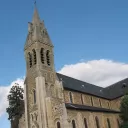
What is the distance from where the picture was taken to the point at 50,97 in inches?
1531

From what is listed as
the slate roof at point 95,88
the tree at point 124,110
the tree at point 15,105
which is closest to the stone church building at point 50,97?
the slate roof at point 95,88

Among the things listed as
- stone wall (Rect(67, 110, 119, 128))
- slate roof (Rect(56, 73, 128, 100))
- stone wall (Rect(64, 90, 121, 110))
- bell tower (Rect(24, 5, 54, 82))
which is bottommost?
stone wall (Rect(67, 110, 119, 128))

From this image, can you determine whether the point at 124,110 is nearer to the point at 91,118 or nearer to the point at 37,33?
the point at 91,118

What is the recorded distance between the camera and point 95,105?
163 feet

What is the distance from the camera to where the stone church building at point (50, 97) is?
37944 mm

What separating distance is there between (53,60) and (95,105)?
1372cm

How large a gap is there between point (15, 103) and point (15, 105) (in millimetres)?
538

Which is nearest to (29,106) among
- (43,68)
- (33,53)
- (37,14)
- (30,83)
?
(30,83)

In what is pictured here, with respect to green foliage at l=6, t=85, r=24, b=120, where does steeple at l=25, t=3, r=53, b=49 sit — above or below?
above

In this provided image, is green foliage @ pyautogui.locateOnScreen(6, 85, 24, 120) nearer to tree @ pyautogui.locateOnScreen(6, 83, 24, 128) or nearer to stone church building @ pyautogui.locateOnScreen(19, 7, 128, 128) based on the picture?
tree @ pyautogui.locateOnScreen(6, 83, 24, 128)

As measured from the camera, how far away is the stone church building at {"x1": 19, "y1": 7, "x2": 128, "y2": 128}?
3794 cm

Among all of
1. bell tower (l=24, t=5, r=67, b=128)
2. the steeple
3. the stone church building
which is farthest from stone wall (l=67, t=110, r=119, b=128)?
the steeple

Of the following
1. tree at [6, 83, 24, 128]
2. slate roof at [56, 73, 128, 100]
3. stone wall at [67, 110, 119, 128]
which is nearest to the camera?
stone wall at [67, 110, 119, 128]

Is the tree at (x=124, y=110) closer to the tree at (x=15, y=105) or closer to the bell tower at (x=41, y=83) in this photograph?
the bell tower at (x=41, y=83)
